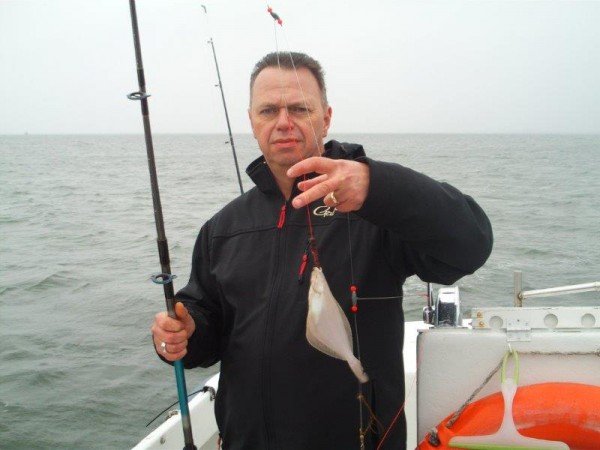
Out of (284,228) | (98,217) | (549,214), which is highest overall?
(284,228)

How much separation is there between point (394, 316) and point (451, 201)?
2.17ft

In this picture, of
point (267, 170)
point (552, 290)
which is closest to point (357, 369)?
point (267, 170)

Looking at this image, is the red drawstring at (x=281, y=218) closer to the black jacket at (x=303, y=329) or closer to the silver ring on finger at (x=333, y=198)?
the black jacket at (x=303, y=329)

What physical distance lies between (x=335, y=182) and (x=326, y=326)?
1.97ft

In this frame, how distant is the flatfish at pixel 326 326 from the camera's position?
1.87 meters

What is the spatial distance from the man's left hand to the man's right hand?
0.95 meters

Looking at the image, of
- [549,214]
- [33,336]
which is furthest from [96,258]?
[549,214]

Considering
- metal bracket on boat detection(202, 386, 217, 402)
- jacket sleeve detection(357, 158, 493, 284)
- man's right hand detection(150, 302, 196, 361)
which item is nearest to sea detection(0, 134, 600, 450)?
metal bracket on boat detection(202, 386, 217, 402)

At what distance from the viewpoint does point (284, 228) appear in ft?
7.36

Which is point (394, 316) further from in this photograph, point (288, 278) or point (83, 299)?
point (83, 299)

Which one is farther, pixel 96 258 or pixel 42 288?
pixel 96 258

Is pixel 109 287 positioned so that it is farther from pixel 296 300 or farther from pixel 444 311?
pixel 296 300

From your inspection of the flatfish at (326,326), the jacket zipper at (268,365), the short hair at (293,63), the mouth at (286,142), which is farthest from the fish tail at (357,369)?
the short hair at (293,63)

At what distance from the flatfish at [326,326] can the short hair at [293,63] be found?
91 centimetres
